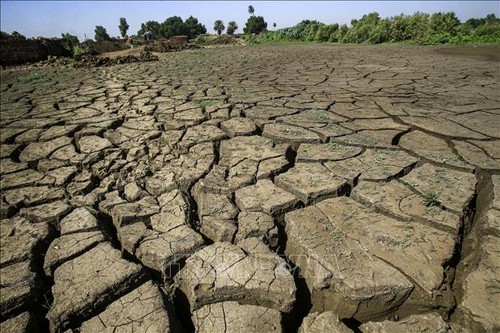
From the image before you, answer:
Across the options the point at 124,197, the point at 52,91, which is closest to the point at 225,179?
the point at 124,197

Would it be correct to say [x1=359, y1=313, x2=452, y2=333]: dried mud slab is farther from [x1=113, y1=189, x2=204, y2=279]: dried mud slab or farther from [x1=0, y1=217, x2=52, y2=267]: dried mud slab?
[x1=0, y1=217, x2=52, y2=267]: dried mud slab

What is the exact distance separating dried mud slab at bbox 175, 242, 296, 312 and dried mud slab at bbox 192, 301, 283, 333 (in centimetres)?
3

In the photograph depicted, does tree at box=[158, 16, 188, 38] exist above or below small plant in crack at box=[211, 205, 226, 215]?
above

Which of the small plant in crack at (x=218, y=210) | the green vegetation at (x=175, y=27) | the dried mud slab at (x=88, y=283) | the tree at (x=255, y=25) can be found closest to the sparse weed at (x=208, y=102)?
the small plant in crack at (x=218, y=210)

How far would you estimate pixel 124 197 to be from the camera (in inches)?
66.6

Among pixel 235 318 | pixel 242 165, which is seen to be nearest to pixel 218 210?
pixel 242 165

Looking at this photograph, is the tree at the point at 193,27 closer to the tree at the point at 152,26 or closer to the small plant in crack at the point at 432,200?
the tree at the point at 152,26

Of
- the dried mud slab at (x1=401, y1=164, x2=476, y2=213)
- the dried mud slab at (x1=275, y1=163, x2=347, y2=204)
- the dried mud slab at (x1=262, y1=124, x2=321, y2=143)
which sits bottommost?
the dried mud slab at (x1=275, y1=163, x2=347, y2=204)

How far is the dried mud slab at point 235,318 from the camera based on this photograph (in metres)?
0.93

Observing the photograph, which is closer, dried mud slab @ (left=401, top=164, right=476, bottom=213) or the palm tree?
dried mud slab @ (left=401, top=164, right=476, bottom=213)

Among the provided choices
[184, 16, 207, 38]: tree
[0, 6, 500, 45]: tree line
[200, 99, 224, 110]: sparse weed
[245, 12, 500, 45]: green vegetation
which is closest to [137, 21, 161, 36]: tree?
[184, 16, 207, 38]: tree

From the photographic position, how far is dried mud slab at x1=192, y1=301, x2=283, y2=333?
930mm

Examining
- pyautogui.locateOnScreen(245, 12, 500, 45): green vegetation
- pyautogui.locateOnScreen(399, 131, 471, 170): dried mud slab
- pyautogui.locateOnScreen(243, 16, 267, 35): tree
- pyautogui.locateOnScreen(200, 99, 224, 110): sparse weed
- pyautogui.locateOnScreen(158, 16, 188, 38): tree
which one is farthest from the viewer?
pyautogui.locateOnScreen(243, 16, 267, 35): tree

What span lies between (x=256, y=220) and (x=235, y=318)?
496mm
